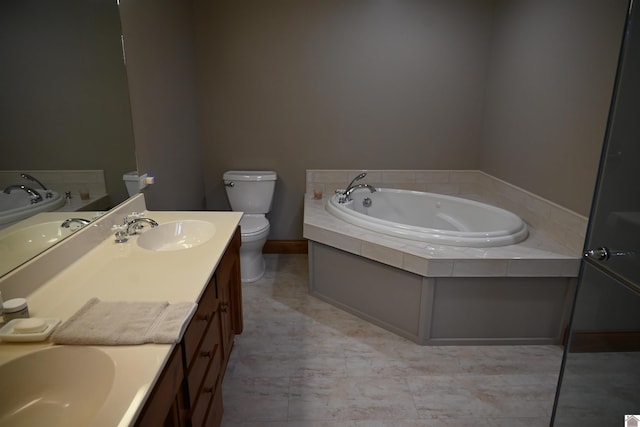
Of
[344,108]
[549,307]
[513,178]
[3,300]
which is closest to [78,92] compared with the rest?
[3,300]

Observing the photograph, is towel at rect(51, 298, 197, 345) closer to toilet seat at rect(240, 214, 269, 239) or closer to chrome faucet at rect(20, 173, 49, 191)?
chrome faucet at rect(20, 173, 49, 191)

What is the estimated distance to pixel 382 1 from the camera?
331 cm

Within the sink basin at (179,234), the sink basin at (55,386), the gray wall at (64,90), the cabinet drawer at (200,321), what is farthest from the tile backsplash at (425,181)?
the sink basin at (55,386)

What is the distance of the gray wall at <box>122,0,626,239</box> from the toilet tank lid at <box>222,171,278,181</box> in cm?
17

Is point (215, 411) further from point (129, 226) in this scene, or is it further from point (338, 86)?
point (338, 86)

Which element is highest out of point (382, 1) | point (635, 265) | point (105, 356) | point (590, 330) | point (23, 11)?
point (382, 1)

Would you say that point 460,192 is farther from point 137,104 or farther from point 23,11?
point 23,11

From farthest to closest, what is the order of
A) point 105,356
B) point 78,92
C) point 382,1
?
point 382,1 < point 78,92 < point 105,356

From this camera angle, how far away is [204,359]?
4.59 feet

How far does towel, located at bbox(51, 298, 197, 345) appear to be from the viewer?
3.19ft

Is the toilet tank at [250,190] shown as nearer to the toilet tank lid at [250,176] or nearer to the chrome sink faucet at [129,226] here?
the toilet tank lid at [250,176]

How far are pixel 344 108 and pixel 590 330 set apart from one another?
8.60 feet

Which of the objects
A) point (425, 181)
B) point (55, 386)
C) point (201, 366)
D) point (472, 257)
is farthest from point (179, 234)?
point (425, 181)

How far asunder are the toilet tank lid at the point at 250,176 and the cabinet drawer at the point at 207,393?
75.4 inches
